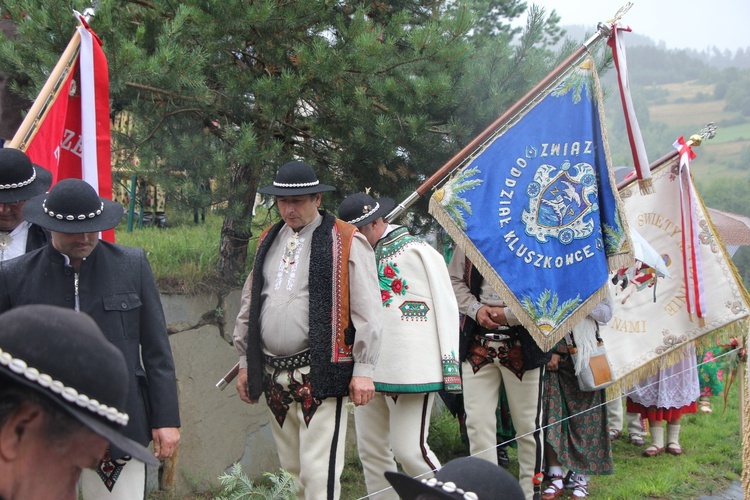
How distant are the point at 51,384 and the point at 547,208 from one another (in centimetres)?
400

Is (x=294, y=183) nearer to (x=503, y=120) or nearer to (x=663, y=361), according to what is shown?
(x=503, y=120)

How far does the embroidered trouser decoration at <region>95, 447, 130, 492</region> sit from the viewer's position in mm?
3488

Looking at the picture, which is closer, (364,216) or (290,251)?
(290,251)

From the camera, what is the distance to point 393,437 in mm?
4773

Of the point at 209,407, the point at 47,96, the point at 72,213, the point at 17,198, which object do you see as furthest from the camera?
the point at 209,407

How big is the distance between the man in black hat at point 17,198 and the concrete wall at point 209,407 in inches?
63.6

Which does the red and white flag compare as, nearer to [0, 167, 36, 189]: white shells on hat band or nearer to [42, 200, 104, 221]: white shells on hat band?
[0, 167, 36, 189]: white shells on hat band

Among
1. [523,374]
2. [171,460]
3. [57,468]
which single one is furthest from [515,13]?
[57,468]

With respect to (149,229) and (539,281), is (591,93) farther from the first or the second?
(149,229)

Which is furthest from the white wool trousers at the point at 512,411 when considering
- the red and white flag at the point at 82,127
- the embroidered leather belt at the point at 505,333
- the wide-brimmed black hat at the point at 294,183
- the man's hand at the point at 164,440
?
the red and white flag at the point at 82,127

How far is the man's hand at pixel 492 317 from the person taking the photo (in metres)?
5.22

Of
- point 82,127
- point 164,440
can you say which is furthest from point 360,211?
point 164,440

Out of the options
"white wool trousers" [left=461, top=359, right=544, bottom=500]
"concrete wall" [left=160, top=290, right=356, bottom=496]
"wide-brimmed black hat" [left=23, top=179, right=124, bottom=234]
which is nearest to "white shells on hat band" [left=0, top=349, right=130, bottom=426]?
"wide-brimmed black hat" [left=23, top=179, right=124, bottom=234]

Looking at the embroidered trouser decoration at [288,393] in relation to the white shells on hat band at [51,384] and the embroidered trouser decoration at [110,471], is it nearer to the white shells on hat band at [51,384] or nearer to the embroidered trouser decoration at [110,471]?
the embroidered trouser decoration at [110,471]
